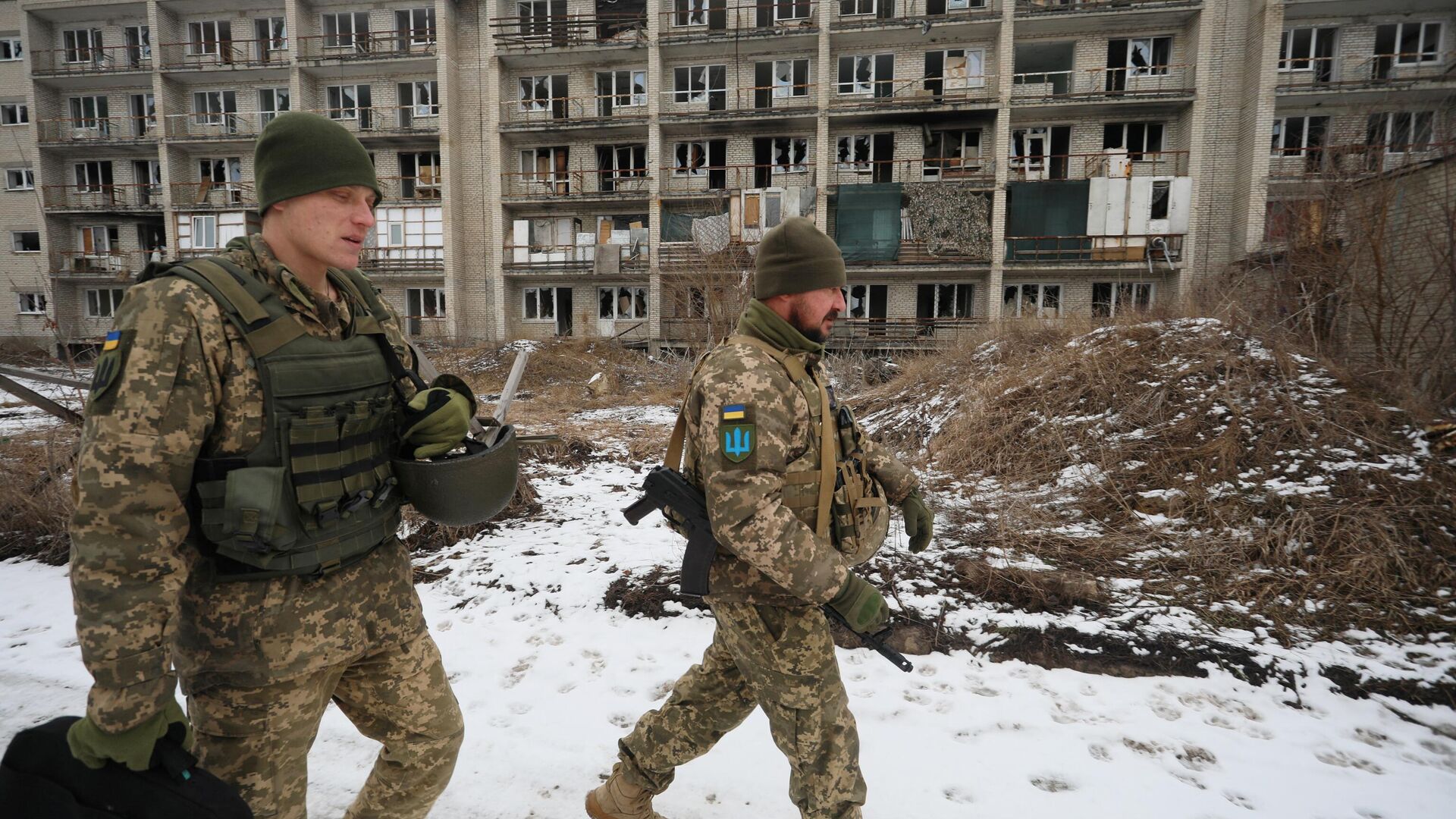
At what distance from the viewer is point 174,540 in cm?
137

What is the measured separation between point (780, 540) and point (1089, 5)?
22.9 metres

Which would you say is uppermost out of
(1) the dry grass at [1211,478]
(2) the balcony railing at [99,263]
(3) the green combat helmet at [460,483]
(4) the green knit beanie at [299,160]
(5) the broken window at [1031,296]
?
(2) the balcony railing at [99,263]

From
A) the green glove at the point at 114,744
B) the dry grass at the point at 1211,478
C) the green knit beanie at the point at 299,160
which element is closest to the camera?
the green glove at the point at 114,744

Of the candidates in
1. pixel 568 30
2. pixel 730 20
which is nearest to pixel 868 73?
pixel 730 20

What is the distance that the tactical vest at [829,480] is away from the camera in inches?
77.6

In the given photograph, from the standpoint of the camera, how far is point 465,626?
3801mm

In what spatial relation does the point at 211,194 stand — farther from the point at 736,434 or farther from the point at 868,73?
the point at 736,434

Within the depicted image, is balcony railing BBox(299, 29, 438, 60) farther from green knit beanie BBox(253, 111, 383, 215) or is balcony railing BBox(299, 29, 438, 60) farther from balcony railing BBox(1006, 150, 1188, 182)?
green knit beanie BBox(253, 111, 383, 215)

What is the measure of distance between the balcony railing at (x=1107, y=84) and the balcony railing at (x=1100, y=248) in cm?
392

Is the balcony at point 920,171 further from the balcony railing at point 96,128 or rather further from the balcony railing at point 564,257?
the balcony railing at point 96,128

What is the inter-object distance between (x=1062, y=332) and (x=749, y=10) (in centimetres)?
1730

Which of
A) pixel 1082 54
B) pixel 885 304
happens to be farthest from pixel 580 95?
pixel 1082 54

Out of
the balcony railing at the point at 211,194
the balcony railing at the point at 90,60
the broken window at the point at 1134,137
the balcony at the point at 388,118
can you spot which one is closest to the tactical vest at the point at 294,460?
the broken window at the point at 1134,137

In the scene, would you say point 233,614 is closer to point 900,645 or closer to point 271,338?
point 271,338
